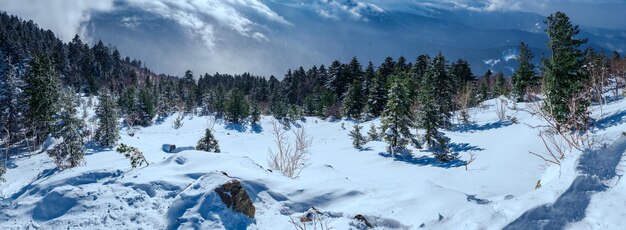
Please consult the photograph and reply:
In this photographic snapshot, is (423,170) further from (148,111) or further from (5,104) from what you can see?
(148,111)

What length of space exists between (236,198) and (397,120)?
78.5ft

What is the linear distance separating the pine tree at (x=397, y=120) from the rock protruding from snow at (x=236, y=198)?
77.1 ft

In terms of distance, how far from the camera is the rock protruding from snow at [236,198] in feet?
30.7

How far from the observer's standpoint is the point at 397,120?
1241 inches

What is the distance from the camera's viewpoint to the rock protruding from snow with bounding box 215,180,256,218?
30.7 ft

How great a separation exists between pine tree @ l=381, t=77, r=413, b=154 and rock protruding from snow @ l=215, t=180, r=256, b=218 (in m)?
23.5

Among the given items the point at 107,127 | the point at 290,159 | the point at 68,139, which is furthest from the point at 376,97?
the point at 68,139

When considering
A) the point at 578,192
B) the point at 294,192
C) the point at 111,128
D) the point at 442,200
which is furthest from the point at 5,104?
the point at 578,192

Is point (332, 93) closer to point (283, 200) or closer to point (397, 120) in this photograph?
point (397, 120)

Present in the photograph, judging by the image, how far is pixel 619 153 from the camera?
8.32 m

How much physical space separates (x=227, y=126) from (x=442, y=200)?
A: 62.8m

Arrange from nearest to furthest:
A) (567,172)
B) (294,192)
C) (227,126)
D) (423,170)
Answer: (567,172) → (294,192) → (423,170) → (227,126)

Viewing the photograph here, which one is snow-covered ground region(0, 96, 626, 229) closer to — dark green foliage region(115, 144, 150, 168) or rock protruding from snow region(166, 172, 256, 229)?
rock protruding from snow region(166, 172, 256, 229)

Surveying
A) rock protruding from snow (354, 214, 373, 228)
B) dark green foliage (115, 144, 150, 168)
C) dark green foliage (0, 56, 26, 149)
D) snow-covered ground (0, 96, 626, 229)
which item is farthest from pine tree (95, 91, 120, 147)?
rock protruding from snow (354, 214, 373, 228)
